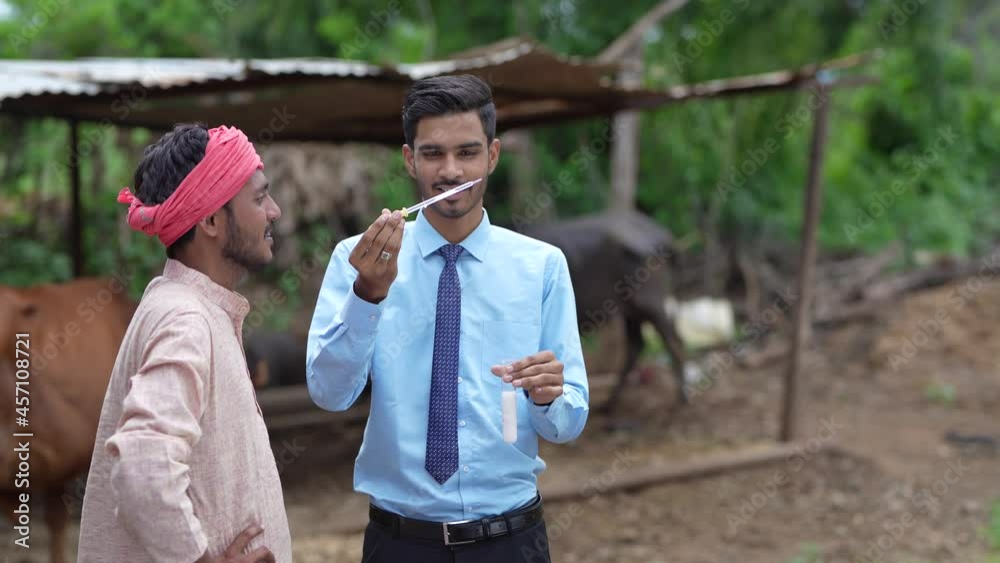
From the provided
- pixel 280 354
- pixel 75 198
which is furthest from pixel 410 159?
pixel 280 354

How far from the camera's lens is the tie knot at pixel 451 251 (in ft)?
6.97

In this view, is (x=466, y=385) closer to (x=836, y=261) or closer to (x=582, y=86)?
(x=582, y=86)

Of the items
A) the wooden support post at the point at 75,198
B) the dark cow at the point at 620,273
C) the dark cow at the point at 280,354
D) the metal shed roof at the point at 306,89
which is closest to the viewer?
the metal shed roof at the point at 306,89

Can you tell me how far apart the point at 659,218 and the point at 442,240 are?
30.5 feet

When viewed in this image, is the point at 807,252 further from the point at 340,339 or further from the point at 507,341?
the point at 340,339

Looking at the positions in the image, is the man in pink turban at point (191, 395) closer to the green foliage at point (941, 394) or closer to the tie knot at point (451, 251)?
the tie knot at point (451, 251)

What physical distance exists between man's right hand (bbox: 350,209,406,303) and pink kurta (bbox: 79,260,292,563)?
23 cm

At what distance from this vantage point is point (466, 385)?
6.76 feet

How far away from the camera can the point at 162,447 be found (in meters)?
1.40

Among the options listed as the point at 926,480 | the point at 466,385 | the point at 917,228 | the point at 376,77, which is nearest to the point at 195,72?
the point at 376,77

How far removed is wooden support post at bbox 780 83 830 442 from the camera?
20.9ft

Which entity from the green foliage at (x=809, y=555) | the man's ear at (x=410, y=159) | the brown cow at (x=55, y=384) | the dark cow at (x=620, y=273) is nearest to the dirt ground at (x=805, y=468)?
the green foliage at (x=809, y=555)

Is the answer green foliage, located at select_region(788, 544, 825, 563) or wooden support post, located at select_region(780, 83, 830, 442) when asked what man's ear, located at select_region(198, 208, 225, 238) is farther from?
wooden support post, located at select_region(780, 83, 830, 442)

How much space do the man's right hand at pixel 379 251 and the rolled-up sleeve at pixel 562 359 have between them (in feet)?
1.35
